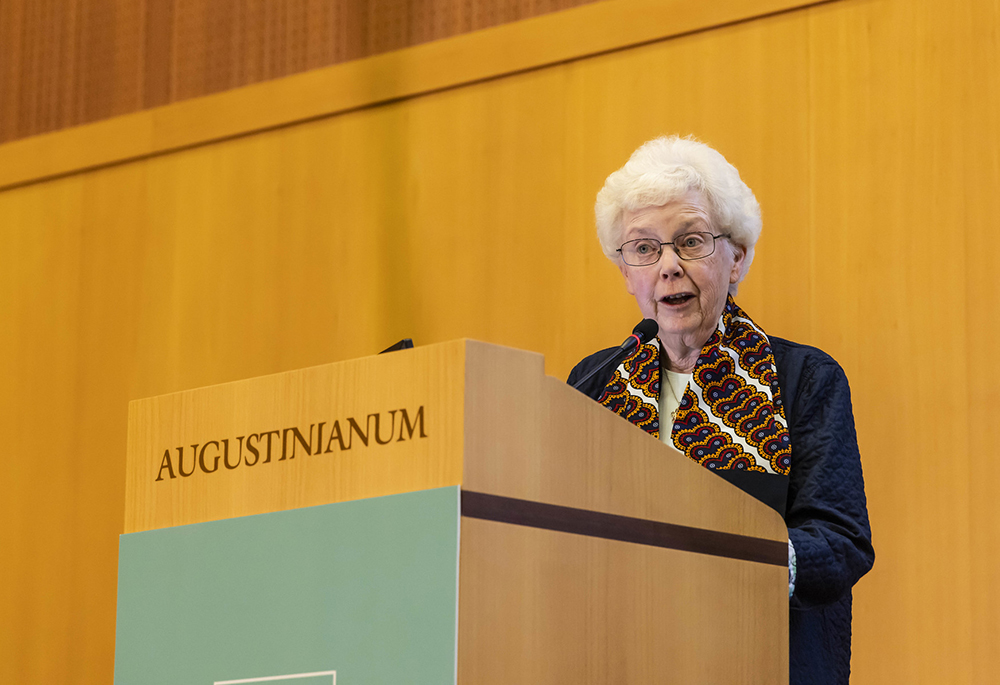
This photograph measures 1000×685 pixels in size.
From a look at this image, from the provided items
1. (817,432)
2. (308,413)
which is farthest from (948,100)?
(308,413)

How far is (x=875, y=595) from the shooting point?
110 inches

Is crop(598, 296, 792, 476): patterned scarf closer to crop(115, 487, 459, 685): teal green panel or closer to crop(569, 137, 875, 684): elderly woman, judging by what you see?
crop(569, 137, 875, 684): elderly woman

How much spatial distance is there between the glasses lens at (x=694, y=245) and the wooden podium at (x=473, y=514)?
0.84 m

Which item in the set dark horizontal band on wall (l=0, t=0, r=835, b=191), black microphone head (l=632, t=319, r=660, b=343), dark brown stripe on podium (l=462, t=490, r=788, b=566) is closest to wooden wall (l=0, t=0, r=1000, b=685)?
dark horizontal band on wall (l=0, t=0, r=835, b=191)

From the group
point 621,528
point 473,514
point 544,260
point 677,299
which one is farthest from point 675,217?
point 473,514

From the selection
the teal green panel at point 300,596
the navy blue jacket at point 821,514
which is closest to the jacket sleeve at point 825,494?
the navy blue jacket at point 821,514

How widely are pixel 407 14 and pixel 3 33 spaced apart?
156cm

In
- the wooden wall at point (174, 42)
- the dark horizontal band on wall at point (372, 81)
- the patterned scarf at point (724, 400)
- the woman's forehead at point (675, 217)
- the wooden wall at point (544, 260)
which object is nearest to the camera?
the patterned scarf at point (724, 400)

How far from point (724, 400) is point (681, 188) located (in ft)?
1.46

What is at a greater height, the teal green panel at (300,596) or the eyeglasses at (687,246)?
the eyeglasses at (687,246)

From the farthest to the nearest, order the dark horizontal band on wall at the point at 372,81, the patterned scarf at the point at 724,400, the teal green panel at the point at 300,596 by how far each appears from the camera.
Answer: the dark horizontal band on wall at the point at 372,81
the patterned scarf at the point at 724,400
the teal green panel at the point at 300,596

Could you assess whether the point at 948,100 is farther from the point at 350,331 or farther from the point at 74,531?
the point at 74,531

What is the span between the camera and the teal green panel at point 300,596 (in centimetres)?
137

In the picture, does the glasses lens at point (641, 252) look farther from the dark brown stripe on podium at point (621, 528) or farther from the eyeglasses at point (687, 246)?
the dark brown stripe on podium at point (621, 528)
